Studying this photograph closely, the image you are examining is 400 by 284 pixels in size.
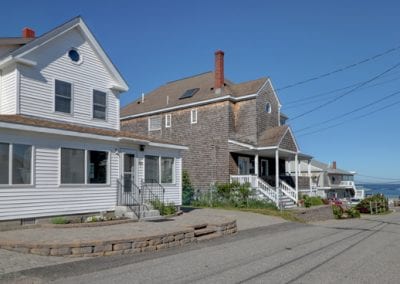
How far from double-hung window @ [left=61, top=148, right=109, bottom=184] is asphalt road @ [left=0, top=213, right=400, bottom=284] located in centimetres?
593

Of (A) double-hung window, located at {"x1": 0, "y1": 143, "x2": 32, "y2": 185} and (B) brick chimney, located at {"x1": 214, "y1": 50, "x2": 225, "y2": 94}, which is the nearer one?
(A) double-hung window, located at {"x1": 0, "y1": 143, "x2": 32, "y2": 185}

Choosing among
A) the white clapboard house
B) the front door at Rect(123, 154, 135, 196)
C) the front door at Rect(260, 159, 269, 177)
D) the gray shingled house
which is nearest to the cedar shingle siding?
the gray shingled house

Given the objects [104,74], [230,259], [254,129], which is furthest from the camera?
[254,129]

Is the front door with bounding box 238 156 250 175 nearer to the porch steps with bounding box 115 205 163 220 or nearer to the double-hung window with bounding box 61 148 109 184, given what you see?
the porch steps with bounding box 115 205 163 220

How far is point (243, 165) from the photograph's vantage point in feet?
96.7

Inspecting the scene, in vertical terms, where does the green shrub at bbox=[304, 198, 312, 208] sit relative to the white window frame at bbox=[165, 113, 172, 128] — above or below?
below

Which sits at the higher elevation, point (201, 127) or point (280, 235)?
point (201, 127)

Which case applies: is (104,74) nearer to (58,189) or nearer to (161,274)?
(58,189)

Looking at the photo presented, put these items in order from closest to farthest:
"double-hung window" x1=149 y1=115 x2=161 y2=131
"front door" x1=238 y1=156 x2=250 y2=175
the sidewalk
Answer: the sidewalk
"front door" x1=238 y1=156 x2=250 y2=175
"double-hung window" x1=149 y1=115 x2=161 y2=131

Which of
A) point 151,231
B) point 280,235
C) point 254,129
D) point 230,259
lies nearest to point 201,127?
point 254,129

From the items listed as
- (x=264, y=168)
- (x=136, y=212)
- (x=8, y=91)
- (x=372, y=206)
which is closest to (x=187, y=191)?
(x=264, y=168)

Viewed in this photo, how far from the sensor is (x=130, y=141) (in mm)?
17578

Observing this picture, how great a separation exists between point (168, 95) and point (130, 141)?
17499 millimetres

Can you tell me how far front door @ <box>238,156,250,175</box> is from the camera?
1140 inches
